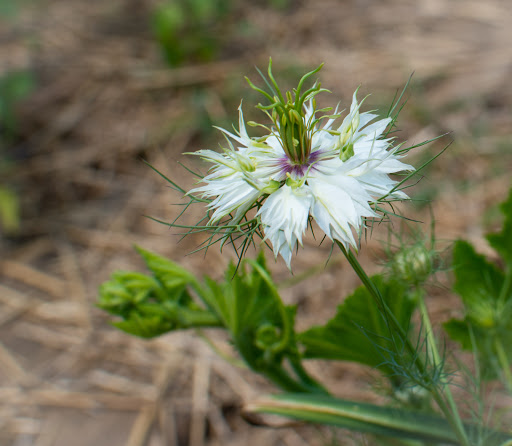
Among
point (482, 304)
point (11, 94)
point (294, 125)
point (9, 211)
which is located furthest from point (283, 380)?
point (11, 94)

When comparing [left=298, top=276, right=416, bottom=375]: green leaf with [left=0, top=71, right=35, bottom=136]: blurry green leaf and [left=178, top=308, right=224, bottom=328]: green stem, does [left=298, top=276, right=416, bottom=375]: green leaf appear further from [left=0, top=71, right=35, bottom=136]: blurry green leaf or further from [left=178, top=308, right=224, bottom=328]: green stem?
[left=0, top=71, right=35, bottom=136]: blurry green leaf

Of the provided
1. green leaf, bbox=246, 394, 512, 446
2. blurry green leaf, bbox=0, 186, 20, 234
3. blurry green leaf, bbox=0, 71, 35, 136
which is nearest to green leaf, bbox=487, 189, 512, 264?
green leaf, bbox=246, 394, 512, 446

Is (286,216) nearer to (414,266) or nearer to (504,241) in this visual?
(414,266)

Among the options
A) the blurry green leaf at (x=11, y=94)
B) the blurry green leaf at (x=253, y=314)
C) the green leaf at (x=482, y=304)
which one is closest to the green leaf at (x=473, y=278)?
the green leaf at (x=482, y=304)

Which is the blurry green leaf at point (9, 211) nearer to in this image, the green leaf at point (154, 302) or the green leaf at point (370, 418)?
the green leaf at point (154, 302)

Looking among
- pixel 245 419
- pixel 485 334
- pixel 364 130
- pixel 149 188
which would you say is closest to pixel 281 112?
pixel 364 130

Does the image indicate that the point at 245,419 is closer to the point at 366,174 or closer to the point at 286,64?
the point at 366,174
